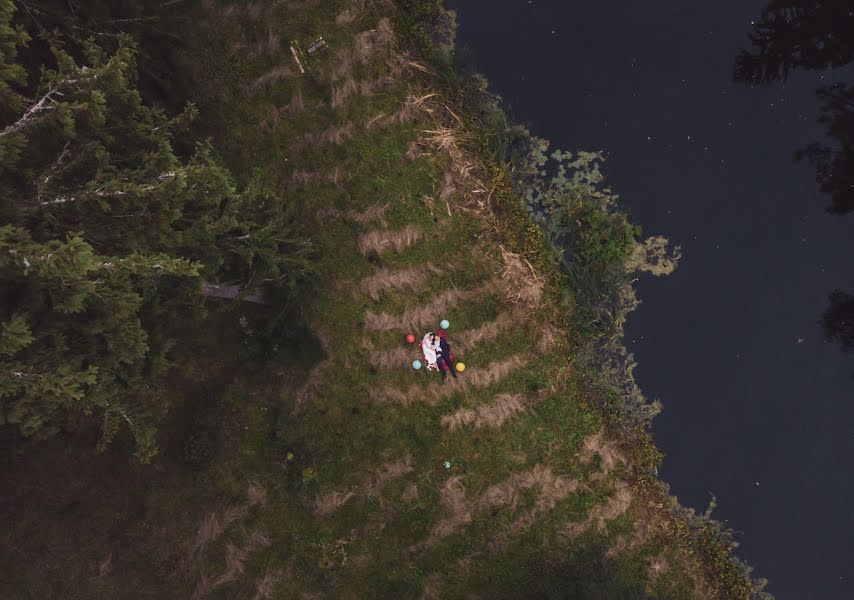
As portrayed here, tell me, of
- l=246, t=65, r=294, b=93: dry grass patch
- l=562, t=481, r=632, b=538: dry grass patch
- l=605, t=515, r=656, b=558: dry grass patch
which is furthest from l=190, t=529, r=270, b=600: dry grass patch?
l=246, t=65, r=294, b=93: dry grass patch

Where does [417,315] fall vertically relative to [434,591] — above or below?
above

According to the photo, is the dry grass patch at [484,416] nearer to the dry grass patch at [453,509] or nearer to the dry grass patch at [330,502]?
the dry grass patch at [453,509]

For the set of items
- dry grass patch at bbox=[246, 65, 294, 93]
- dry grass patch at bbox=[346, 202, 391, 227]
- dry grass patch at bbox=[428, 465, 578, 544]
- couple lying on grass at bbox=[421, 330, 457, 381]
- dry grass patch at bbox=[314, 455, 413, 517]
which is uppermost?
dry grass patch at bbox=[246, 65, 294, 93]

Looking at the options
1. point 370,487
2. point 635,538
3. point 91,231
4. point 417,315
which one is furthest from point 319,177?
point 635,538

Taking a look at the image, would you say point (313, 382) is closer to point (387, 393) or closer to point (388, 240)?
point (387, 393)

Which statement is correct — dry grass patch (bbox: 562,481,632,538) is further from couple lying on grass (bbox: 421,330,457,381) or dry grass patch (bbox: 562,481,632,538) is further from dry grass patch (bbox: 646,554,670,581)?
couple lying on grass (bbox: 421,330,457,381)

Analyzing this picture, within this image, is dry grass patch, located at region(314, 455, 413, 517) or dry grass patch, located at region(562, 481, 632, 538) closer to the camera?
dry grass patch, located at region(314, 455, 413, 517)
